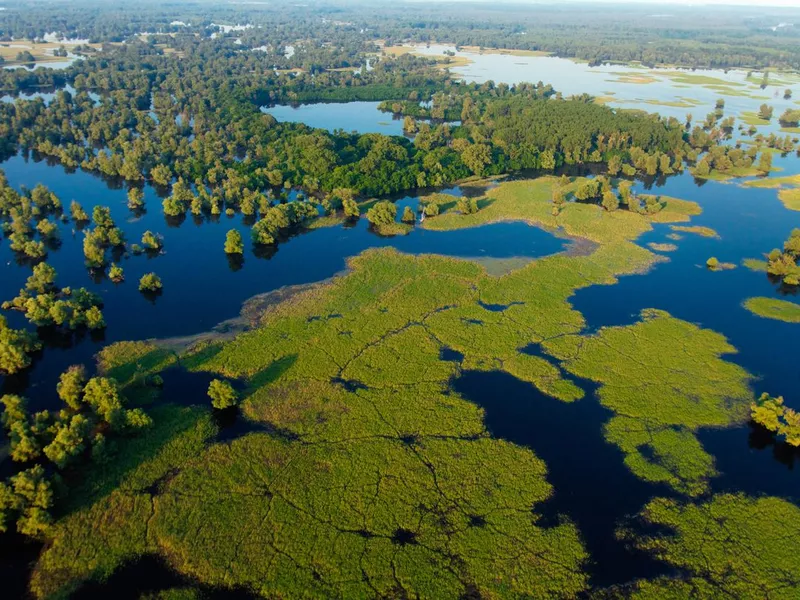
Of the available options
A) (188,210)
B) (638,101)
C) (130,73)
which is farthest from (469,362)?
(130,73)

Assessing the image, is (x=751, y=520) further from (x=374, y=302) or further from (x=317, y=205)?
(x=317, y=205)

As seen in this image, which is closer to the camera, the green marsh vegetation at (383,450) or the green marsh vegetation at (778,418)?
the green marsh vegetation at (383,450)

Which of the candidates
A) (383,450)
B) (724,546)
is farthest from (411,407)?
(724,546)

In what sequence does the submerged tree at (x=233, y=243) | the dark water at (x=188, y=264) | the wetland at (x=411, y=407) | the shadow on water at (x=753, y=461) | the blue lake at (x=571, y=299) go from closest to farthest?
the wetland at (x=411, y=407), the shadow on water at (x=753, y=461), the blue lake at (x=571, y=299), the dark water at (x=188, y=264), the submerged tree at (x=233, y=243)

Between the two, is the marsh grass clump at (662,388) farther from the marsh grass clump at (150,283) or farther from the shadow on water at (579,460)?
the marsh grass clump at (150,283)

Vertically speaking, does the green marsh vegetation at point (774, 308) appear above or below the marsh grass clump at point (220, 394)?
below

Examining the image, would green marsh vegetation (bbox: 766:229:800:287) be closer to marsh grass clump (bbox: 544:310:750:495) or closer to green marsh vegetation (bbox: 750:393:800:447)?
marsh grass clump (bbox: 544:310:750:495)

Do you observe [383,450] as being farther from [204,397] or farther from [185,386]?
[185,386]

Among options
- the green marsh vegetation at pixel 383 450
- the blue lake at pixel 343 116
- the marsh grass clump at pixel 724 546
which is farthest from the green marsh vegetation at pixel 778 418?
the blue lake at pixel 343 116
